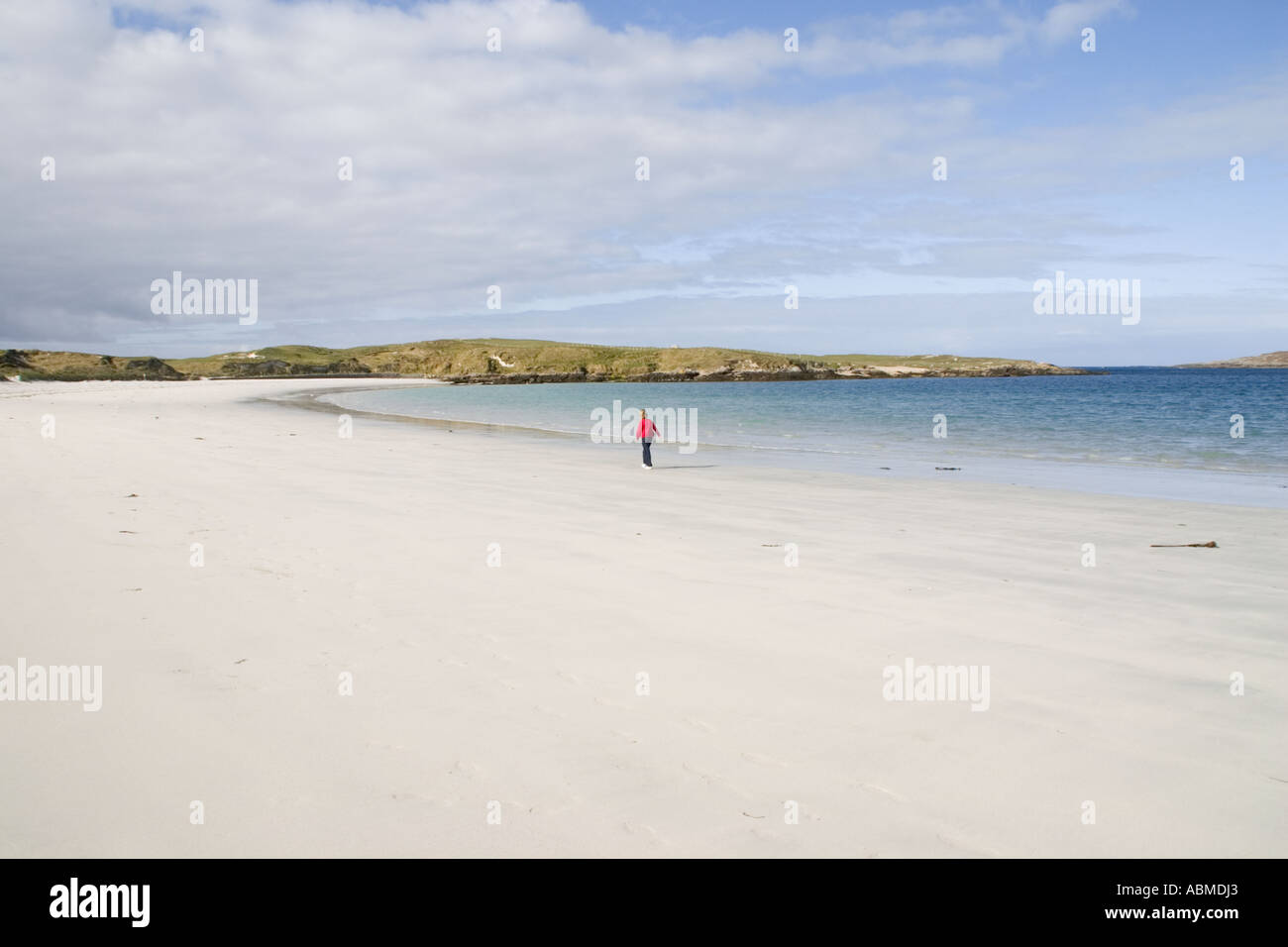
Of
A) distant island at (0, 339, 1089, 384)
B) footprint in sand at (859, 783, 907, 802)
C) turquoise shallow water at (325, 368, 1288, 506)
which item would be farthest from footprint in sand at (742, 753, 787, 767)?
distant island at (0, 339, 1089, 384)

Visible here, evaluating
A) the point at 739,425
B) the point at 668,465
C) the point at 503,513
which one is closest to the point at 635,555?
the point at 503,513

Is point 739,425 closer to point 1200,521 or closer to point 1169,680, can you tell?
point 1200,521

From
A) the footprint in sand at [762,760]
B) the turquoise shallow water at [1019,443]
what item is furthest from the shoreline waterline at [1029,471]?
the footprint in sand at [762,760]

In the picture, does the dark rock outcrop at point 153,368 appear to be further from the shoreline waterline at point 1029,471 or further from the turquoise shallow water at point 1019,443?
the shoreline waterline at point 1029,471

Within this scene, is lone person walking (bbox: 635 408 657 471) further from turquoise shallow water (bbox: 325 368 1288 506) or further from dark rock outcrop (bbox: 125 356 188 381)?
dark rock outcrop (bbox: 125 356 188 381)

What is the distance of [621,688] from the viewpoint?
17.2 feet

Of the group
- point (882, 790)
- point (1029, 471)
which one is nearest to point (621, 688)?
point (882, 790)

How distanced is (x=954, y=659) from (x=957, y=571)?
3109 mm

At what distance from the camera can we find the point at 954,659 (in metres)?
5.89

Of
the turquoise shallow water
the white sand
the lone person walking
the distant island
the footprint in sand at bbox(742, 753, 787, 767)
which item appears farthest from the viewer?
the distant island

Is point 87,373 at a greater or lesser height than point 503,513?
greater

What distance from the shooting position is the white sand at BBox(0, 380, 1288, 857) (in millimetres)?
3732

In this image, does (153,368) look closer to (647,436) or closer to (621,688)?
(647,436)

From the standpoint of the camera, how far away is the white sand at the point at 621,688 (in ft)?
12.2
